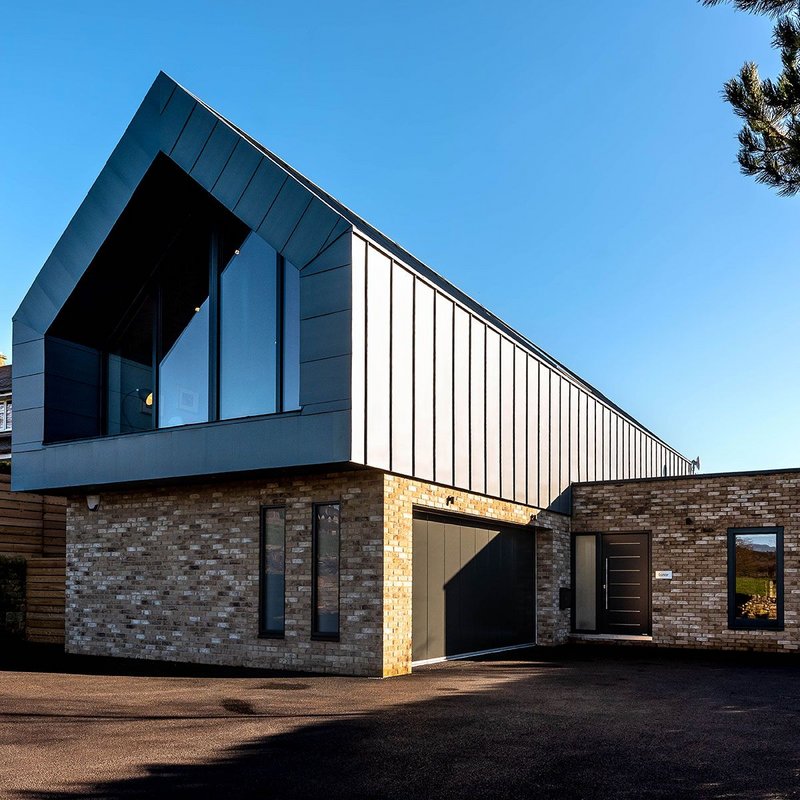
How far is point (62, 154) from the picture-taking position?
13250 millimetres

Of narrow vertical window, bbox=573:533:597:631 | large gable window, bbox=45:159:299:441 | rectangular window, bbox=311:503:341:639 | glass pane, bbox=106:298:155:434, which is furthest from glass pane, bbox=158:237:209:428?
narrow vertical window, bbox=573:533:597:631

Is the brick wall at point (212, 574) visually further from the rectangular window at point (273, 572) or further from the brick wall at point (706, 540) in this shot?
the brick wall at point (706, 540)

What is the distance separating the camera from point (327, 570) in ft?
40.9

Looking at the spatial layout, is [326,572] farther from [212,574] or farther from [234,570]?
[212,574]

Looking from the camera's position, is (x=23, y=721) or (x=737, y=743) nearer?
(x=737, y=743)

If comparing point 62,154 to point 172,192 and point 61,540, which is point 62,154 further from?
point 61,540

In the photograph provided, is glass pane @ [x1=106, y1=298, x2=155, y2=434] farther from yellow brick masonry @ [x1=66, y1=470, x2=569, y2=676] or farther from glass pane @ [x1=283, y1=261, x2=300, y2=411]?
glass pane @ [x1=283, y1=261, x2=300, y2=411]

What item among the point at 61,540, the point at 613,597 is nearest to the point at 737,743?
the point at 613,597

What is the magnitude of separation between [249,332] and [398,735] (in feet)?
23.9

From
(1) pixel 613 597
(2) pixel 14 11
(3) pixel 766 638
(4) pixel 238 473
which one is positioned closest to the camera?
(2) pixel 14 11

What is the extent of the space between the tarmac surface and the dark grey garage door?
1303 millimetres

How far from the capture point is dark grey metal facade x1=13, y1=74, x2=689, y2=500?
11742 millimetres

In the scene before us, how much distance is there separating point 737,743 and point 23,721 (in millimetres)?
6541

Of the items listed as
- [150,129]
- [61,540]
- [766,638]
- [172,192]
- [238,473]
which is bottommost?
[766,638]
